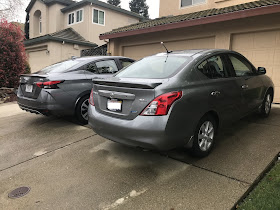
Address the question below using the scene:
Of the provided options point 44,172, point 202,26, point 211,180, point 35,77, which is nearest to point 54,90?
point 35,77

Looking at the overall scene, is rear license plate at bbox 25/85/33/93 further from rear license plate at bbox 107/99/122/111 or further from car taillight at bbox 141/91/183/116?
car taillight at bbox 141/91/183/116

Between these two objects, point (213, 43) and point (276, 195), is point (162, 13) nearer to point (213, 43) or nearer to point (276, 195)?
point (213, 43)

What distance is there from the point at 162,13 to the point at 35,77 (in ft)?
30.2

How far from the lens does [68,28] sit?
18688mm

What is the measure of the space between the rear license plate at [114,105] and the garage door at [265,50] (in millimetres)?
6111

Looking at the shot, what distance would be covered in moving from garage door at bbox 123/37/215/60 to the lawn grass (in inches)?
258

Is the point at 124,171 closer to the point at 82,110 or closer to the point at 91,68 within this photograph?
the point at 82,110

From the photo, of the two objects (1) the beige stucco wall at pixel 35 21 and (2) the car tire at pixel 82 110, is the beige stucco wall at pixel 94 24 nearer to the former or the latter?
(1) the beige stucco wall at pixel 35 21

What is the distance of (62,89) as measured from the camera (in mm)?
4742

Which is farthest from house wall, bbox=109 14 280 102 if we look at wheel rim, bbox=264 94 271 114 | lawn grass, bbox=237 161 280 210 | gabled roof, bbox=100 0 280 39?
lawn grass, bbox=237 161 280 210

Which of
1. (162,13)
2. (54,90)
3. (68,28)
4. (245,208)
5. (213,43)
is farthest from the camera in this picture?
A: (68,28)

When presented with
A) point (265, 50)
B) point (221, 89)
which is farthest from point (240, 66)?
point (265, 50)

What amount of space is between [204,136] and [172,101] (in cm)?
94

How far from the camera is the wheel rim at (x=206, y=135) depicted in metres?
3.28
